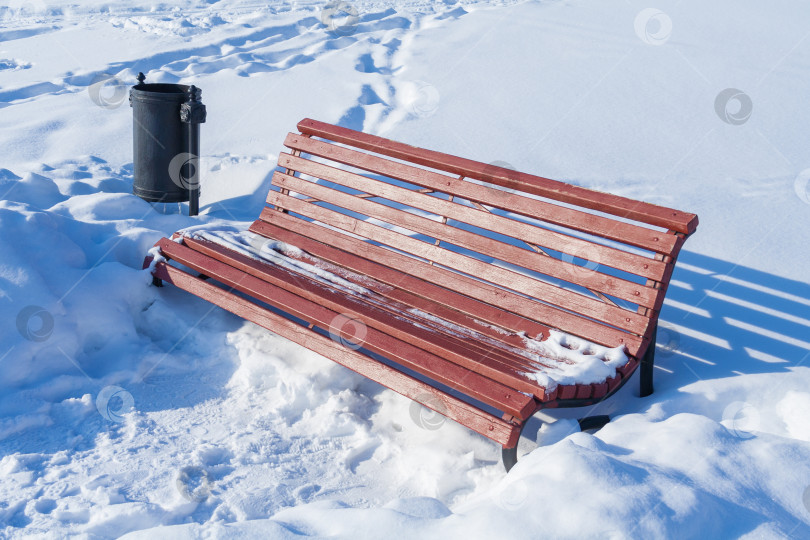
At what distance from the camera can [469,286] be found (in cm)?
373

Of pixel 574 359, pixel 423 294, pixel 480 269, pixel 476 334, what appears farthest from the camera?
pixel 423 294

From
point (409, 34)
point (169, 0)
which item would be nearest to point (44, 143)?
point (409, 34)

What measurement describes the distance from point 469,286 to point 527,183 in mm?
583

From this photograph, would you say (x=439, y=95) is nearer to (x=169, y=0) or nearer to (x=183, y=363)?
(x=183, y=363)

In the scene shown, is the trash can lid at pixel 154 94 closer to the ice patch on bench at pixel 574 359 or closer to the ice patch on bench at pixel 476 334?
the ice patch on bench at pixel 476 334

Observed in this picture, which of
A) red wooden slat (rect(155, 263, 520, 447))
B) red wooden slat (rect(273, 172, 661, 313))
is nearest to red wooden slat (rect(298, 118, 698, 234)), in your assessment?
red wooden slat (rect(273, 172, 661, 313))

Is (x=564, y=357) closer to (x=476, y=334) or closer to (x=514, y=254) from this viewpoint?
(x=476, y=334)

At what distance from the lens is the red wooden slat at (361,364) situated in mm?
2832

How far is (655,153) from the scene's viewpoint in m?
5.63

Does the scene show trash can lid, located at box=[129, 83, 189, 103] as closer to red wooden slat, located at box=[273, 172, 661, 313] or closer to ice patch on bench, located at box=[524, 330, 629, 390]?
red wooden slat, located at box=[273, 172, 661, 313]

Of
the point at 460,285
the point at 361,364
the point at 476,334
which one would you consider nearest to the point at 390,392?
the point at 361,364

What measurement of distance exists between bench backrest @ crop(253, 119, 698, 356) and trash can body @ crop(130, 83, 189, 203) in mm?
1132

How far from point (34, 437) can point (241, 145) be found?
154 inches

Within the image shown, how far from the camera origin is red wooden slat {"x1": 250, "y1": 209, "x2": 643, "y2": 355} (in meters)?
3.30
